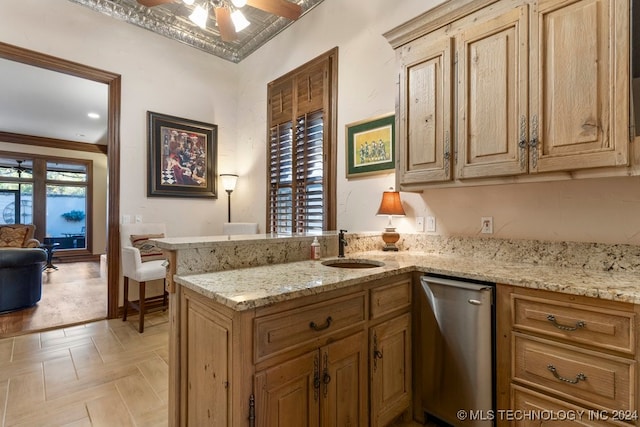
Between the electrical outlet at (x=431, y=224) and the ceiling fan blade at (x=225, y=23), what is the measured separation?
225 centimetres

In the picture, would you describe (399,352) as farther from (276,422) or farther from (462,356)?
(276,422)

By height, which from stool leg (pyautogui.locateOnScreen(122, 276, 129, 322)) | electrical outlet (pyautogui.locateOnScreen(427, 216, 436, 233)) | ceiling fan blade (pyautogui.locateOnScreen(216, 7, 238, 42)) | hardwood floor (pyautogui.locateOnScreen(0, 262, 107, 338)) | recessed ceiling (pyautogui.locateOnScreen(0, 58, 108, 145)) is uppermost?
recessed ceiling (pyautogui.locateOnScreen(0, 58, 108, 145))

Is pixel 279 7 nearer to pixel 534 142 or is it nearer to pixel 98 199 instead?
pixel 534 142

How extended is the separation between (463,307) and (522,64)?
1270 millimetres

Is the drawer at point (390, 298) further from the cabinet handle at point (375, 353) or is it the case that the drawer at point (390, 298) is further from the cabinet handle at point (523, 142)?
the cabinet handle at point (523, 142)

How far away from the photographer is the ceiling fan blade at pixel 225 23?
255 centimetres

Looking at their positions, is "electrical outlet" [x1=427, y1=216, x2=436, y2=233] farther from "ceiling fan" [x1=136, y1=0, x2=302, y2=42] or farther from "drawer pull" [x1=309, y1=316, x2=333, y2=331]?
"ceiling fan" [x1=136, y1=0, x2=302, y2=42]

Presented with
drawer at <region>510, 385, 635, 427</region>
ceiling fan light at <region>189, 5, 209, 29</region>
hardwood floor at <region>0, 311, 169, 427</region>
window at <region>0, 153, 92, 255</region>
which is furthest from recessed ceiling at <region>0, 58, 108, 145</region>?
drawer at <region>510, 385, 635, 427</region>

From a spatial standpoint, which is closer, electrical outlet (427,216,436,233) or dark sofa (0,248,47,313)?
electrical outlet (427,216,436,233)

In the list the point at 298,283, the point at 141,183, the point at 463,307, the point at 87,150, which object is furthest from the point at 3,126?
the point at 463,307

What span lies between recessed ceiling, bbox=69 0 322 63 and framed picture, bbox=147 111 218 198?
988mm

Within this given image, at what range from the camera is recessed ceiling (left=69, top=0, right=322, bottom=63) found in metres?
3.34

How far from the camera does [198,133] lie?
13.4 feet

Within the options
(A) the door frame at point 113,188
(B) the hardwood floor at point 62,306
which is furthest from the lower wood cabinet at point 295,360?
(B) the hardwood floor at point 62,306
